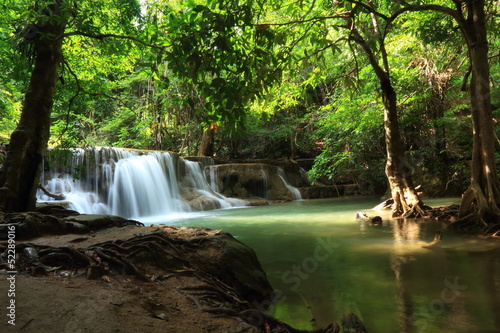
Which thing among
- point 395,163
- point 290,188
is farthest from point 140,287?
point 290,188

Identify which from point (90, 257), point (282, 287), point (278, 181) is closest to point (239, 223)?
point (282, 287)

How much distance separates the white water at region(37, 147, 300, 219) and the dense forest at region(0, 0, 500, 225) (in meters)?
1.85

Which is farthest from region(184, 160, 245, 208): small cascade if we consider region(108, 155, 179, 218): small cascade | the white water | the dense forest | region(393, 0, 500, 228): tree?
region(393, 0, 500, 228): tree

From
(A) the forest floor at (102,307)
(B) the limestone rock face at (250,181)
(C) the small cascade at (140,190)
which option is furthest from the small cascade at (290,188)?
(A) the forest floor at (102,307)

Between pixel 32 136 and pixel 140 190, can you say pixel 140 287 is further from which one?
pixel 140 190

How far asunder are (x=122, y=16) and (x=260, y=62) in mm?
6237

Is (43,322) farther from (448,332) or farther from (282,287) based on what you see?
(448,332)

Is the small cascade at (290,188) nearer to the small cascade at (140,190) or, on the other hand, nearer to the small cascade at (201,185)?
the small cascade at (201,185)

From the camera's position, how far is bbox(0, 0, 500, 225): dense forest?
10.8ft

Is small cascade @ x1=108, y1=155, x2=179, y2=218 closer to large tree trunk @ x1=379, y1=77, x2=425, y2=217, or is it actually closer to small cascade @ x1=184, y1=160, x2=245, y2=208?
small cascade @ x1=184, y1=160, x2=245, y2=208

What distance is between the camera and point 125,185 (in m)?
14.4

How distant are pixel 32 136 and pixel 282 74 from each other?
473 centimetres

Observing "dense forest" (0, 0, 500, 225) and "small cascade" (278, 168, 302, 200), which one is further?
"small cascade" (278, 168, 302, 200)

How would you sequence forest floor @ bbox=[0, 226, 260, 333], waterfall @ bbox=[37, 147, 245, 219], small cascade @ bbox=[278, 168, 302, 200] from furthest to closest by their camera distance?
1. small cascade @ bbox=[278, 168, 302, 200]
2. waterfall @ bbox=[37, 147, 245, 219]
3. forest floor @ bbox=[0, 226, 260, 333]
